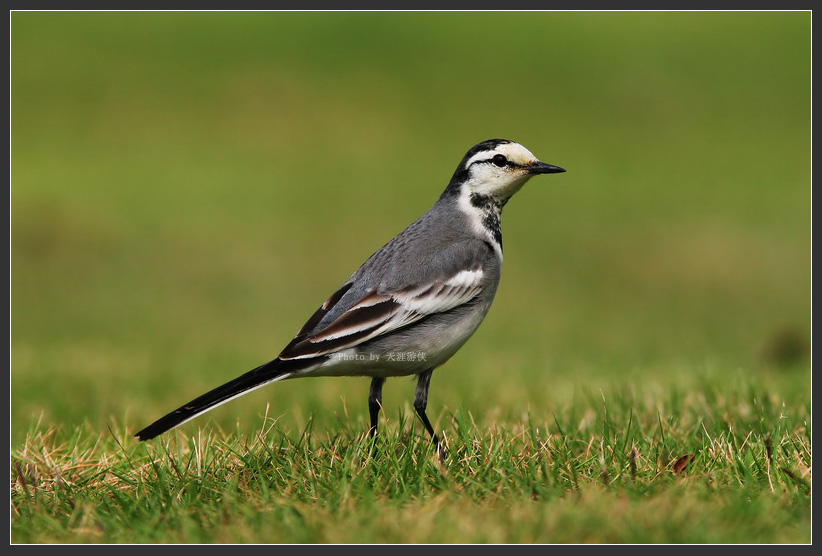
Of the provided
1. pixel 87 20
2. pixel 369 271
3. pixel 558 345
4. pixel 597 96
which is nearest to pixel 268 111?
pixel 87 20

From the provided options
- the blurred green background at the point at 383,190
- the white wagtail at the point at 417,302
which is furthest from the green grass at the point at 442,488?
the blurred green background at the point at 383,190

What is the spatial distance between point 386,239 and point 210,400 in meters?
16.9

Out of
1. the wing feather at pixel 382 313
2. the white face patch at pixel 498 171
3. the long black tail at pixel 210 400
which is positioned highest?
the white face patch at pixel 498 171

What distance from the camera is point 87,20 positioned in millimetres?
30906

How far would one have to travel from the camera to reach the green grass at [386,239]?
5.32 meters

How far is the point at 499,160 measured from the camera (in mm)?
7328

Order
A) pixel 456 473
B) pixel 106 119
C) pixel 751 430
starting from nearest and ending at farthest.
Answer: pixel 456 473, pixel 751 430, pixel 106 119

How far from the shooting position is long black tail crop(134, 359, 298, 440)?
232 inches

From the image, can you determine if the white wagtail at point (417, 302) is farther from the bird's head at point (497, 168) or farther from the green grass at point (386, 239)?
the green grass at point (386, 239)

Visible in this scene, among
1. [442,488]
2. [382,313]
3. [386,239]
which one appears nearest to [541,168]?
[382,313]

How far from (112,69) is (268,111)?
4736mm

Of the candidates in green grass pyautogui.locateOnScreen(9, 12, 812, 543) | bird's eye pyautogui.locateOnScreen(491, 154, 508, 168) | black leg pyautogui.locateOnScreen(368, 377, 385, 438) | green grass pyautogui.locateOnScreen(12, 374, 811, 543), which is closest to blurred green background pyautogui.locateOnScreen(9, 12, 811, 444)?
green grass pyautogui.locateOnScreen(9, 12, 812, 543)

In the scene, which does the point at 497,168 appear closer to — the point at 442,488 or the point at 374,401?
the point at 374,401

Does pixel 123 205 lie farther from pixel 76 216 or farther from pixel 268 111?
pixel 268 111
